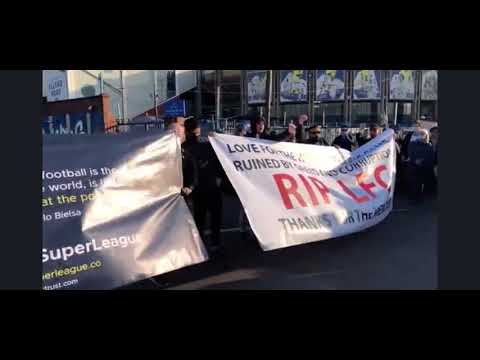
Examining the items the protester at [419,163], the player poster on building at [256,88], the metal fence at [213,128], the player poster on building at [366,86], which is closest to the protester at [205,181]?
the protester at [419,163]

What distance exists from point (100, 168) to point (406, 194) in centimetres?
725

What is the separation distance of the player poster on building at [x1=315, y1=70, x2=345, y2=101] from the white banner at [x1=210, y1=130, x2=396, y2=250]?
109ft

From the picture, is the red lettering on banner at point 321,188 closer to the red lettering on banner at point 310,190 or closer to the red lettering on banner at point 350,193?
the red lettering on banner at point 310,190

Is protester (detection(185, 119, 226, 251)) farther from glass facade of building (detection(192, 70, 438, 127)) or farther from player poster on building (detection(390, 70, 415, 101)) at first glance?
player poster on building (detection(390, 70, 415, 101))

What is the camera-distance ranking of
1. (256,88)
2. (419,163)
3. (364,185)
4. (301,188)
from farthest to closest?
(256,88), (419,163), (364,185), (301,188)

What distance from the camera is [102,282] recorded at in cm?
358

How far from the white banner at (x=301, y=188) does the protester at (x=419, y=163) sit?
7.94 ft

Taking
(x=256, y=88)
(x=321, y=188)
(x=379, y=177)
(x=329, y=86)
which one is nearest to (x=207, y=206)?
(x=321, y=188)

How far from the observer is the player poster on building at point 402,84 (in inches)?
1473

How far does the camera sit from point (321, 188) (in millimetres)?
5176

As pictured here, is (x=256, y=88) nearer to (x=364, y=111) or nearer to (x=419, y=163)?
(x=364, y=111)

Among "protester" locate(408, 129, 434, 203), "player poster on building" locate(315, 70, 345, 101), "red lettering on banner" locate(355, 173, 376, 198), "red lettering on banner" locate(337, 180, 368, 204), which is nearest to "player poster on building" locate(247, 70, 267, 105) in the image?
"player poster on building" locate(315, 70, 345, 101)

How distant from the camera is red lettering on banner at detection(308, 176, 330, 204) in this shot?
16.8 feet

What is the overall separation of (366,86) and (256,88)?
10.7 m
